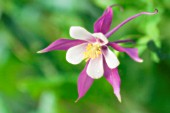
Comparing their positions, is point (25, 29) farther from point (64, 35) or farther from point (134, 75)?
point (134, 75)

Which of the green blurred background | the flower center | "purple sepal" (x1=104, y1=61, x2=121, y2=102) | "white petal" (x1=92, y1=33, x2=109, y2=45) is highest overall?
"white petal" (x1=92, y1=33, x2=109, y2=45)

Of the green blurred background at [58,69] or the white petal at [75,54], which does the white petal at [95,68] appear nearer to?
the white petal at [75,54]

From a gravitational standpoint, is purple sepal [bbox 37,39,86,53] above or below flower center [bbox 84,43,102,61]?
above

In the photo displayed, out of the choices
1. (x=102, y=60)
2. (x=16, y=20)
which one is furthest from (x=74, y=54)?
(x=16, y=20)

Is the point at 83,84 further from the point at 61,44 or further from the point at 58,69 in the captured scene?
the point at 58,69

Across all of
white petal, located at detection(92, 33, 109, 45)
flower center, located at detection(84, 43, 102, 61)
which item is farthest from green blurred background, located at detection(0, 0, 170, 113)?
white petal, located at detection(92, 33, 109, 45)

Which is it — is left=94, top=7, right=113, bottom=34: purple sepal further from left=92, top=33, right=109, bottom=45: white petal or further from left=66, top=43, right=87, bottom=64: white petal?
left=66, top=43, right=87, bottom=64: white petal

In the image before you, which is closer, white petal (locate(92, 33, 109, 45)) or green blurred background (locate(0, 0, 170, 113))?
white petal (locate(92, 33, 109, 45))
